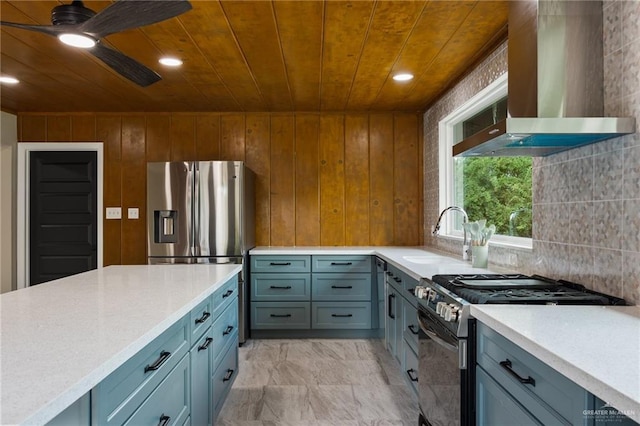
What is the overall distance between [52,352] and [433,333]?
152 cm

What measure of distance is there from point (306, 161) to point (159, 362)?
333 cm

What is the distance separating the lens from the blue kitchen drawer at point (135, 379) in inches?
39.6

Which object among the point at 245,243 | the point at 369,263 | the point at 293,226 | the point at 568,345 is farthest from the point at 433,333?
the point at 293,226

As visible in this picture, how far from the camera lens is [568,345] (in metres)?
1.07

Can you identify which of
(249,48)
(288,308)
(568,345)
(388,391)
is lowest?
(388,391)

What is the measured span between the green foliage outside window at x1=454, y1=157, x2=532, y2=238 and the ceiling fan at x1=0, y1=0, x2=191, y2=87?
6.81 feet

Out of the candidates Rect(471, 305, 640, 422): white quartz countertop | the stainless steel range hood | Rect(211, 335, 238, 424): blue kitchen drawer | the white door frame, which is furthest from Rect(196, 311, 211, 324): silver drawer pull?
the white door frame

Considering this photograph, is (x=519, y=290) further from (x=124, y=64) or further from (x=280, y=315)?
→ (x=280, y=315)

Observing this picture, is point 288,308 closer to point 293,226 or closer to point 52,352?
point 293,226

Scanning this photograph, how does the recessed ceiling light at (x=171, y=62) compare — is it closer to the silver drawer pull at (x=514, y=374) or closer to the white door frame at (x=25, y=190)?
the white door frame at (x=25, y=190)

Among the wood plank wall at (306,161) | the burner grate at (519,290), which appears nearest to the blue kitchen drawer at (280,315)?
the wood plank wall at (306,161)

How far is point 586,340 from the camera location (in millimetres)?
1111

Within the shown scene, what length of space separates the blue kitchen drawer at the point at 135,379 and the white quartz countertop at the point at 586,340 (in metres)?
1.09

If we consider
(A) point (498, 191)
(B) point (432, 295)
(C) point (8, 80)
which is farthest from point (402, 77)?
(C) point (8, 80)
